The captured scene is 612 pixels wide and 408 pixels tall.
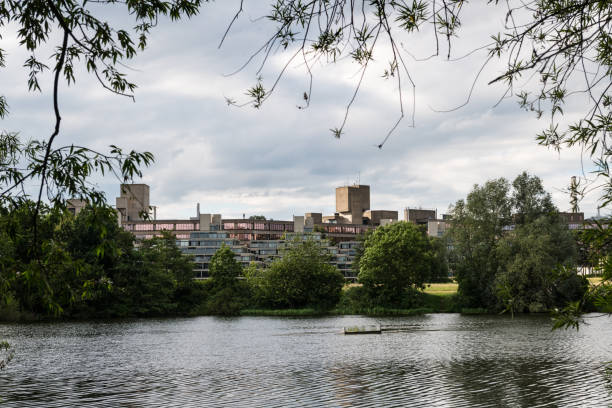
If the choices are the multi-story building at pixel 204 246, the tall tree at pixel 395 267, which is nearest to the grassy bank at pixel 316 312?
the tall tree at pixel 395 267

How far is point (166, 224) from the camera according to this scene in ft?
596

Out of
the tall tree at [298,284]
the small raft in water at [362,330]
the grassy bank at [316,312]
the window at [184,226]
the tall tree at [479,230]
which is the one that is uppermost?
the window at [184,226]

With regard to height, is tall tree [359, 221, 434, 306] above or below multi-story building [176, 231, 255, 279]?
below

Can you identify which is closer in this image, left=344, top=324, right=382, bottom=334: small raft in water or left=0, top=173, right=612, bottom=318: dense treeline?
left=344, top=324, right=382, bottom=334: small raft in water

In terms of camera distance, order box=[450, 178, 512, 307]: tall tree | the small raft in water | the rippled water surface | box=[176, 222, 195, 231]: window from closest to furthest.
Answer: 1. the rippled water surface
2. the small raft in water
3. box=[450, 178, 512, 307]: tall tree
4. box=[176, 222, 195, 231]: window

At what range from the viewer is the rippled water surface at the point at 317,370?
2077 centimetres

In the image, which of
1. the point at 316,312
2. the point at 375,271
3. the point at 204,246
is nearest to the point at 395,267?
the point at 375,271

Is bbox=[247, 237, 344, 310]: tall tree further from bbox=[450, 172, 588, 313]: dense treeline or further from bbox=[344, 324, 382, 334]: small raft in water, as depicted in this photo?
bbox=[344, 324, 382, 334]: small raft in water

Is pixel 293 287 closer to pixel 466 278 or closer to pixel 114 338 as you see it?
pixel 466 278

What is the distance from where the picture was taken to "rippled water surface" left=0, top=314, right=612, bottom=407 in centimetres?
2077

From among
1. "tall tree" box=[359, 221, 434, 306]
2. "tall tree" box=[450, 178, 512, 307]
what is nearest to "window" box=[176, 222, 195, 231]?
"tall tree" box=[359, 221, 434, 306]

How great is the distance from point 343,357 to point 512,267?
36.9 metres

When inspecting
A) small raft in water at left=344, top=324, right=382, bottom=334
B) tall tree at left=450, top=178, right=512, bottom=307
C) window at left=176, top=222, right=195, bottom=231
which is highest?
window at left=176, top=222, right=195, bottom=231

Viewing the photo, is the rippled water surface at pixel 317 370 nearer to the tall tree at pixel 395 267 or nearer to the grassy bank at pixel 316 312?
the grassy bank at pixel 316 312
